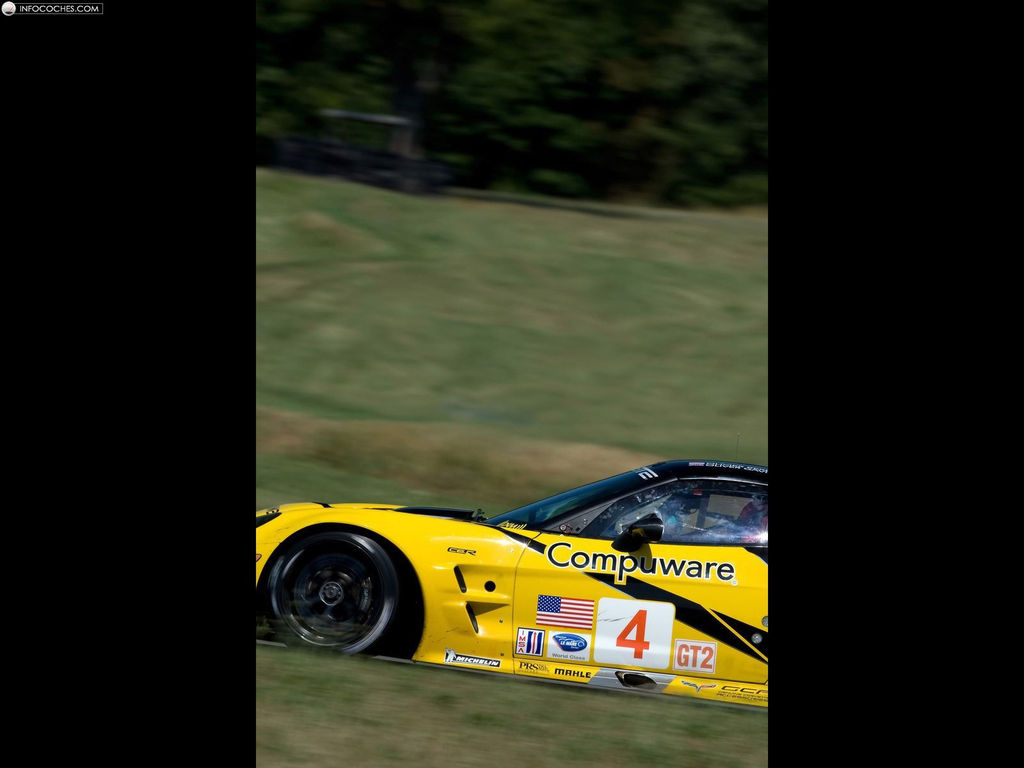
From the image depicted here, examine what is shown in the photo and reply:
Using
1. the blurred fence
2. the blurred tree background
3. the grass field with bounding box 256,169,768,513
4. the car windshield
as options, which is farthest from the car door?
the blurred tree background

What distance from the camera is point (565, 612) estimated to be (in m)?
4.98

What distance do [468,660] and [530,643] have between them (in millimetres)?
288

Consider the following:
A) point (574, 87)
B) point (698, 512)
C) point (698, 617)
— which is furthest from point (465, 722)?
point (574, 87)

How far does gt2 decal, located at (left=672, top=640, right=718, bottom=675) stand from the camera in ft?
16.0

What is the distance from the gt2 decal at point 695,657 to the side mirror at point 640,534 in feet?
1.55

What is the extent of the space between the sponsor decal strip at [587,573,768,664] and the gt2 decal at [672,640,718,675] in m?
0.06

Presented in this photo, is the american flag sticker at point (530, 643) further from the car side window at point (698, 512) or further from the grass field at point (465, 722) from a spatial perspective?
the car side window at point (698, 512)

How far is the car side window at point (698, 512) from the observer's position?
5172mm

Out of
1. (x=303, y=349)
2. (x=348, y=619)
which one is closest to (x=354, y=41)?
(x=303, y=349)

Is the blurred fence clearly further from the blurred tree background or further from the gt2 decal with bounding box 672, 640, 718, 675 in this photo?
the gt2 decal with bounding box 672, 640, 718, 675

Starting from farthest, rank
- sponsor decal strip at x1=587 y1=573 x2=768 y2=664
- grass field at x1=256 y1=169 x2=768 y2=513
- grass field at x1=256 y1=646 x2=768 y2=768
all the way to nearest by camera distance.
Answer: grass field at x1=256 y1=169 x2=768 y2=513, sponsor decal strip at x1=587 y1=573 x2=768 y2=664, grass field at x1=256 y1=646 x2=768 y2=768

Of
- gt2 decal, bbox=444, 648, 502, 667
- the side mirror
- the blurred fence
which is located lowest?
gt2 decal, bbox=444, 648, 502, 667
